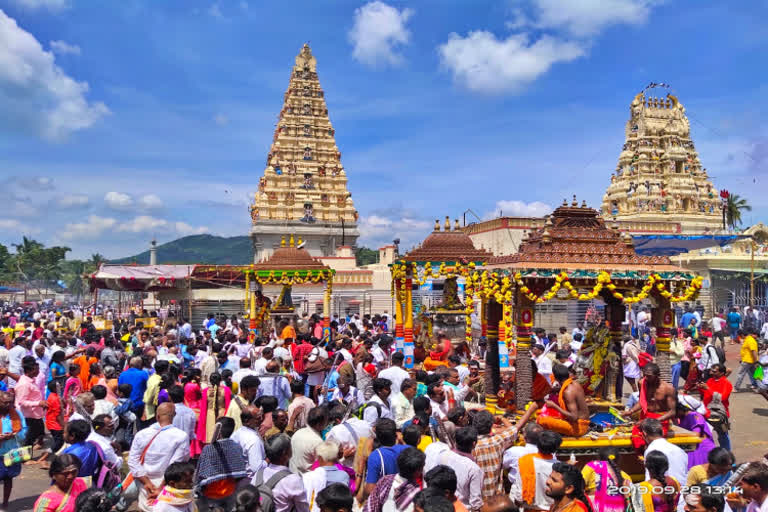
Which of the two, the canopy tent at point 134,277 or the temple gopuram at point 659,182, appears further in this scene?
the temple gopuram at point 659,182

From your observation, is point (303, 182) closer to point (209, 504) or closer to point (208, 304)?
point (208, 304)

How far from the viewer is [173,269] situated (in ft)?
82.6

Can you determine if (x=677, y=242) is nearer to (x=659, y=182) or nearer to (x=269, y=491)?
(x=659, y=182)

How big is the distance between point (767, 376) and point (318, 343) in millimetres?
8146

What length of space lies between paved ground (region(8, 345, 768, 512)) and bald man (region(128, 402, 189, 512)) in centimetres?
266

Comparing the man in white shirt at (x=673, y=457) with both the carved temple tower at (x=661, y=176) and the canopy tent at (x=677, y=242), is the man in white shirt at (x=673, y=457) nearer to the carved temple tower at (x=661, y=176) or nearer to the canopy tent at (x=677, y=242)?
the canopy tent at (x=677, y=242)

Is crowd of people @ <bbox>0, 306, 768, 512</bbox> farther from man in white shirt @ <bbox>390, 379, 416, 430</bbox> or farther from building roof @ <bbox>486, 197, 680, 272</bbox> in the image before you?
building roof @ <bbox>486, 197, 680, 272</bbox>

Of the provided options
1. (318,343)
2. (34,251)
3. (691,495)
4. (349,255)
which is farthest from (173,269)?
(34,251)

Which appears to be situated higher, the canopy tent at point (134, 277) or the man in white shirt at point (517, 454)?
the canopy tent at point (134, 277)

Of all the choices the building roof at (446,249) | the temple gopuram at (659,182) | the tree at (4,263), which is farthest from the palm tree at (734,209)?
the tree at (4,263)

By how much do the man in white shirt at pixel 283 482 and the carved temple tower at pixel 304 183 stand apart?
1557 inches

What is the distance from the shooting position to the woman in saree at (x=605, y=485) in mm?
4785

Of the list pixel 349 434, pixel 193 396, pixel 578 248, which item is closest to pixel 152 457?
pixel 349 434

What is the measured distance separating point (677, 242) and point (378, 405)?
83.6ft
